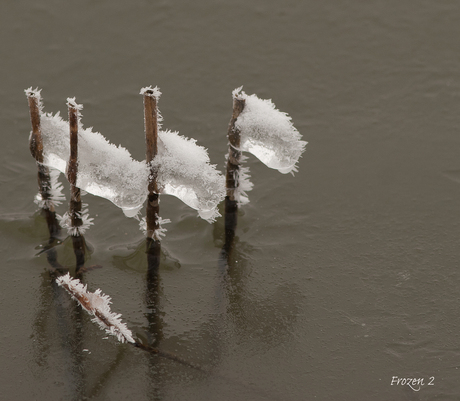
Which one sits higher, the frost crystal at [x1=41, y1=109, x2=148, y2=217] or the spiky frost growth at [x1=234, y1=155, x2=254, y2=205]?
the frost crystal at [x1=41, y1=109, x2=148, y2=217]

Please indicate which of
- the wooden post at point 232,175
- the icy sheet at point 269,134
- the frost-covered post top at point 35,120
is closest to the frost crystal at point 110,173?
the frost-covered post top at point 35,120

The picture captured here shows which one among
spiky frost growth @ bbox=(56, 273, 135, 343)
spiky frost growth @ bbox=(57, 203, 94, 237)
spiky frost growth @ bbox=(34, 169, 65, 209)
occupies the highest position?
spiky frost growth @ bbox=(34, 169, 65, 209)

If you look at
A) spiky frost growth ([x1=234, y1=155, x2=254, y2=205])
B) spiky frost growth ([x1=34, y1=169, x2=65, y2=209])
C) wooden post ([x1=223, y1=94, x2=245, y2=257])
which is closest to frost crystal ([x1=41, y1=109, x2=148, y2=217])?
spiky frost growth ([x1=34, y1=169, x2=65, y2=209])

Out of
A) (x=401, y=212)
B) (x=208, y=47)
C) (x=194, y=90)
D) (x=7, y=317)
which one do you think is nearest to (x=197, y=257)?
(x=7, y=317)

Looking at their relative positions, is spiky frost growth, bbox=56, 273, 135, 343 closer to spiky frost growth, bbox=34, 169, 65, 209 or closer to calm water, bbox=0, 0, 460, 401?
calm water, bbox=0, 0, 460, 401

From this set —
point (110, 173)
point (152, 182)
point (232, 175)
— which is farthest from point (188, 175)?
point (232, 175)

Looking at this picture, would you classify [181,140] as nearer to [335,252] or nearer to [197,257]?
[197,257]
